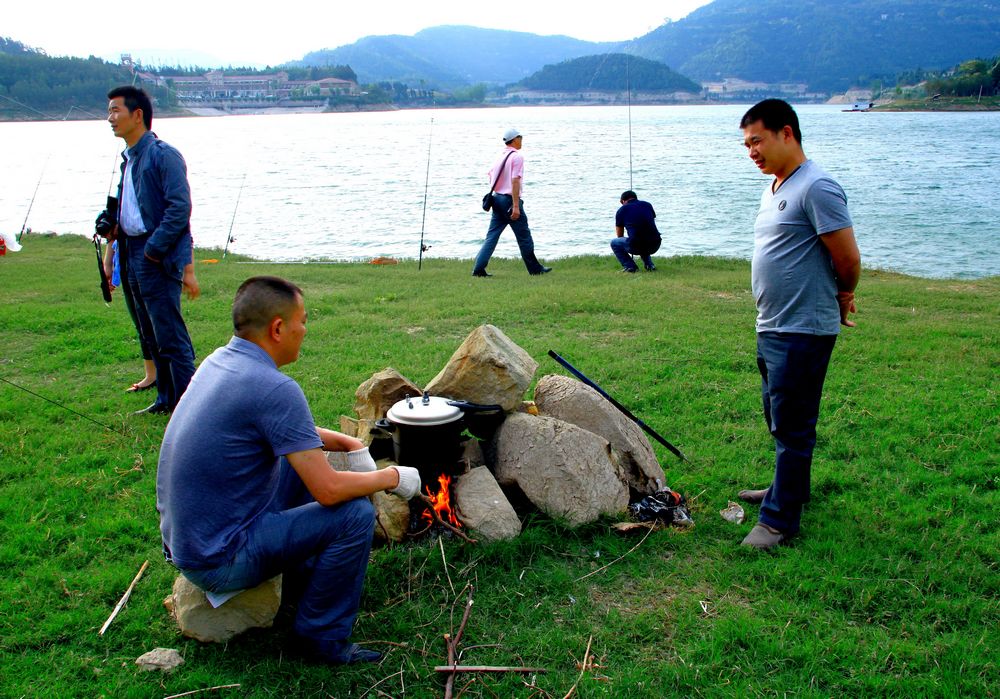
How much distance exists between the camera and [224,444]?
9.53ft

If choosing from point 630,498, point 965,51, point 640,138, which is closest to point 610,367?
point 630,498

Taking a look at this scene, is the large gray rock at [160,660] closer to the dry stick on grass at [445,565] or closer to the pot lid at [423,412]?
the dry stick on grass at [445,565]

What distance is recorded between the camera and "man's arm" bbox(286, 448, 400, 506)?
115 inches

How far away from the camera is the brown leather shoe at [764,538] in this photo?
405 centimetres

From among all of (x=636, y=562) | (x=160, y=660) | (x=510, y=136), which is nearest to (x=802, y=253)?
(x=636, y=562)

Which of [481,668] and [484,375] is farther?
[484,375]

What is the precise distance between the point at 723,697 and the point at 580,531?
1337mm

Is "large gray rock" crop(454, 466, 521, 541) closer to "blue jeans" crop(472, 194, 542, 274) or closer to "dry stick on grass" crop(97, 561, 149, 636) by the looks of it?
"dry stick on grass" crop(97, 561, 149, 636)

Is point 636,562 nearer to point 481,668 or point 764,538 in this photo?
point 764,538

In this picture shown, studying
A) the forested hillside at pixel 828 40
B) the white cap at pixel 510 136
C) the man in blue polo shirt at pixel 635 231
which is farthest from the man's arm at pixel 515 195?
the forested hillside at pixel 828 40

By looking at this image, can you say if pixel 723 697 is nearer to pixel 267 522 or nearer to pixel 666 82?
pixel 267 522

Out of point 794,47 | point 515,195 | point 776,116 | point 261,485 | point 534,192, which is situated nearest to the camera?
point 261,485

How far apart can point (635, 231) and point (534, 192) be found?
68.0 ft

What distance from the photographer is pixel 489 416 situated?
4.48m
